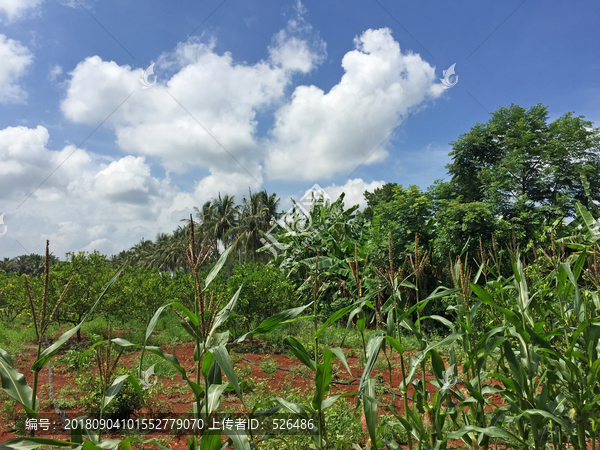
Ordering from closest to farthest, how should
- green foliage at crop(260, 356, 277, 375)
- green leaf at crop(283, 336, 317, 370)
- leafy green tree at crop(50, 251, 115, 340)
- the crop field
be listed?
the crop field < green leaf at crop(283, 336, 317, 370) < green foliage at crop(260, 356, 277, 375) < leafy green tree at crop(50, 251, 115, 340)

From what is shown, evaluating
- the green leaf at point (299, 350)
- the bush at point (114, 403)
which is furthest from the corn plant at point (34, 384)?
the bush at point (114, 403)

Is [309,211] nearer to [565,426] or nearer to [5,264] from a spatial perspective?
[565,426]

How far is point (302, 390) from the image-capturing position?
3.91 m

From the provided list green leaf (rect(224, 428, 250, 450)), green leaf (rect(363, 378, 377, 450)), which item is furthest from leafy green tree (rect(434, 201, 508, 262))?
green leaf (rect(224, 428, 250, 450))

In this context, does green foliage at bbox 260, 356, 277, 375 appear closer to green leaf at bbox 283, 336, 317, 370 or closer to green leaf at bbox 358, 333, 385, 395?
green leaf at bbox 283, 336, 317, 370

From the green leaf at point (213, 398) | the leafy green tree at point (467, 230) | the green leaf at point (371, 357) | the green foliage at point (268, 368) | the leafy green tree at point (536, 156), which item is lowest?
the green foliage at point (268, 368)

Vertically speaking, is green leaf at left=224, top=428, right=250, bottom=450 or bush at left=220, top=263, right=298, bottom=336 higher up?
bush at left=220, top=263, right=298, bottom=336

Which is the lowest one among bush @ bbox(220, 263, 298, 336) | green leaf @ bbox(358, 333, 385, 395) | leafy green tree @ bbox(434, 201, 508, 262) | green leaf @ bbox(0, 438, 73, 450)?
green leaf @ bbox(0, 438, 73, 450)

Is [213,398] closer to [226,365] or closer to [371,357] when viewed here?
[226,365]

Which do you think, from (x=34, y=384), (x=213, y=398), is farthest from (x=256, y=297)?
(x=34, y=384)

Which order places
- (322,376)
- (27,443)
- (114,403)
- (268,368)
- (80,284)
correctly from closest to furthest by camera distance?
1. (27,443)
2. (322,376)
3. (114,403)
4. (268,368)
5. (80,284)

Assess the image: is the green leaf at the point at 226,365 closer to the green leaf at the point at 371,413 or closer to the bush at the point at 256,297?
the green leaf at the point at 371,413

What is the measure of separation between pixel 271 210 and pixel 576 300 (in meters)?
29.7

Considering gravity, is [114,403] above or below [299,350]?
below
